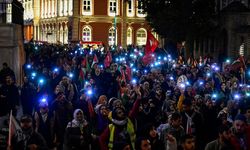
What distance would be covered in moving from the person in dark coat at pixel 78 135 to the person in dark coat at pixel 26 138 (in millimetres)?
672

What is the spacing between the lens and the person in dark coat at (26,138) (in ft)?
27.1

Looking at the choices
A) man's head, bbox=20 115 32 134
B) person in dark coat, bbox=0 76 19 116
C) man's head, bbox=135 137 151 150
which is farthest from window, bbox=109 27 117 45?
man's head, bbox=135 137 151 150

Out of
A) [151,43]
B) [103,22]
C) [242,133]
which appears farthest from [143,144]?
[103,22]

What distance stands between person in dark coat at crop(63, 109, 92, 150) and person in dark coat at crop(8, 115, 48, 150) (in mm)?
672

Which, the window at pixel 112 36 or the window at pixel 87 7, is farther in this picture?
the window at pixel 87 7

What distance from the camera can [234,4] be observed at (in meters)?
44.4

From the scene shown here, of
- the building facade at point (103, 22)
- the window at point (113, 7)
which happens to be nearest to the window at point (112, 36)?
the building facade at point (103, 22)

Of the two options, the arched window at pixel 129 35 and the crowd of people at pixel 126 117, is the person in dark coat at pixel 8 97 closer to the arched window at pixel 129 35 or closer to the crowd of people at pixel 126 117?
the crowd of people at pixel 126 117

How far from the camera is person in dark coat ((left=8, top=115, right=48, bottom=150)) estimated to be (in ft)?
27.1

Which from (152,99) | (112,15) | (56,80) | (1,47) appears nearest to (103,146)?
(152,99)

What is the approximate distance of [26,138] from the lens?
8.87 metres

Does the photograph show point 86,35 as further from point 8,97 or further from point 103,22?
point 8,97

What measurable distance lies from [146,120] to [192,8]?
31017 millimetres

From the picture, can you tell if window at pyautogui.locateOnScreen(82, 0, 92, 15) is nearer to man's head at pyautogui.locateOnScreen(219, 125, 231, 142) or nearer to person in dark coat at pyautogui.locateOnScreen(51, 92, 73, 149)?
person in dark coat at pyautogui.locateOnScreen(51, 92, 73, 149)
